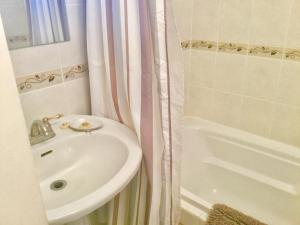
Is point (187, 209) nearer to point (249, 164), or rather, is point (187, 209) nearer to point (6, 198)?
point (249, 164)

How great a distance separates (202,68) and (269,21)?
19.1 inches

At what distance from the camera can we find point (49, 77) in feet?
3.58

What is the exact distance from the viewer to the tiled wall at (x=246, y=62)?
1402 mm

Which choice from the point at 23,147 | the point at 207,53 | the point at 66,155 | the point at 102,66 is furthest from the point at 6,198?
the point at 207,53

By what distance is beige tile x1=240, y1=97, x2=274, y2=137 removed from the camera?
5.13 feet

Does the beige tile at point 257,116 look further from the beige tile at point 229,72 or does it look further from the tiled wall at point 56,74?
the tiled wall at point 56,74

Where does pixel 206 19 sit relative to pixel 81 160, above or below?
above

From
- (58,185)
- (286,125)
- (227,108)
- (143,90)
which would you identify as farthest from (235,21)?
(58,185)

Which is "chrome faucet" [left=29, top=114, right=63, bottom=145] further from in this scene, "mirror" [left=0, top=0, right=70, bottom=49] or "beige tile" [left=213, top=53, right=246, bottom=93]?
"beige tile" [left=213, top=53, right=246, bottom=93]

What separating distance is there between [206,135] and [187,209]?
2.17 feet

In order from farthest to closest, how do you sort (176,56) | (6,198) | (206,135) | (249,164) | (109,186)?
(206,135) → (249,164) → (176,56) → (109,186) → (6,198)

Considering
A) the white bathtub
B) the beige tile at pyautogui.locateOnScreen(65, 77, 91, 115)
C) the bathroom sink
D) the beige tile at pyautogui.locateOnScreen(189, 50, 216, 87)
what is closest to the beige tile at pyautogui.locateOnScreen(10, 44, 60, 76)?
the beige tile at pyautogui.locateOnScreen(65, 77, 91, 115)

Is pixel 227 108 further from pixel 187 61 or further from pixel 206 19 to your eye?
pixel 206 19

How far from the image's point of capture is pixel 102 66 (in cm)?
115
